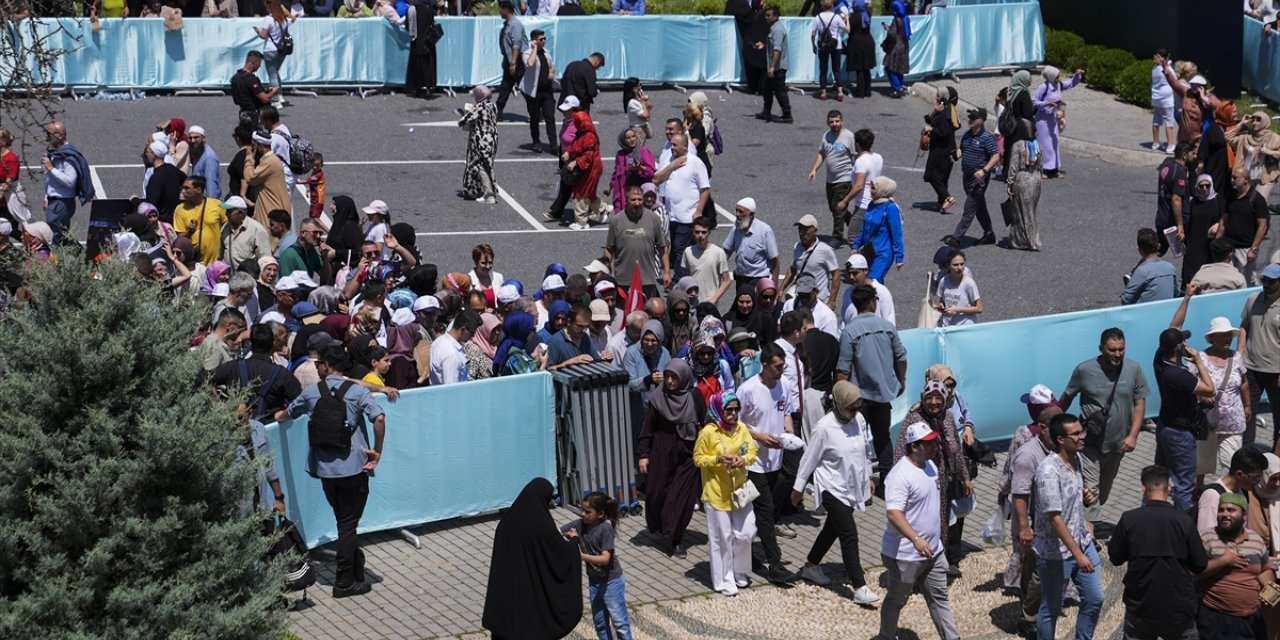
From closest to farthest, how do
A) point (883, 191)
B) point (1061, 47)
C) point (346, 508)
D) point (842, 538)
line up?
→ point (346, 508), point (842, 538), point (883, 191), point (1061, 47)

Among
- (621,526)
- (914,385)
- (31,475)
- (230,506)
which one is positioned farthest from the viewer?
(914,385)

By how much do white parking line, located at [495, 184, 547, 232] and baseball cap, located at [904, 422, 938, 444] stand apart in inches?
405

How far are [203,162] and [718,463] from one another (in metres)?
8.20

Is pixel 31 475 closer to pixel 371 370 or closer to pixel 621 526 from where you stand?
pixel 371 370

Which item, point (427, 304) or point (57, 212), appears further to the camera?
point (57, 212)

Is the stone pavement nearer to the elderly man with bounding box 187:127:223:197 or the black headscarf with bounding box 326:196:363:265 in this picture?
the black headscarf with bounding box 326:196:363:265

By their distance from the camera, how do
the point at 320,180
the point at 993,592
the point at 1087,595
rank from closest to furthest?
1. the point at 1087,595
2. the point at 993,592
3. the point at 320,180

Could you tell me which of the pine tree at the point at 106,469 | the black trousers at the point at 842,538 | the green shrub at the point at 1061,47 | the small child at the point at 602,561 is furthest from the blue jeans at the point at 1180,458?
the green shrub at the point at 1061,47

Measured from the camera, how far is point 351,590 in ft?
36.6

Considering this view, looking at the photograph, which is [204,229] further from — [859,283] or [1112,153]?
[1112,153]

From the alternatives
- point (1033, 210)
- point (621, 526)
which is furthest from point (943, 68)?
point (621, 526)

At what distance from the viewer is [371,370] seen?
38.6 feet

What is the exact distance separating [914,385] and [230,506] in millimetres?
7277

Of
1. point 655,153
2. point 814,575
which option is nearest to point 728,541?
point 814,575
